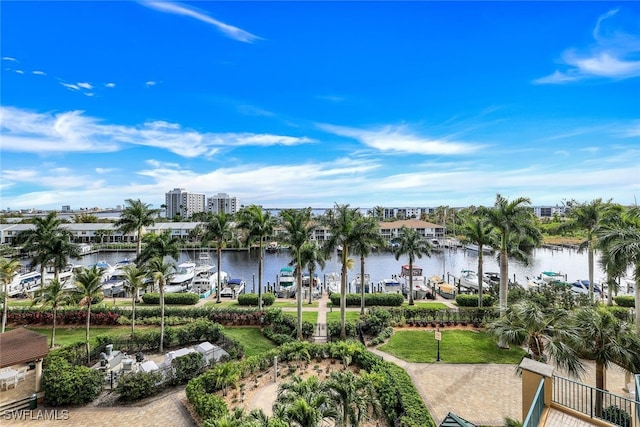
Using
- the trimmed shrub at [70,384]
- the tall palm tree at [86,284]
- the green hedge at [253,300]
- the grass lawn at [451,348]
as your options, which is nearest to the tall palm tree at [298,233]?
the grass lawn at [451,348]

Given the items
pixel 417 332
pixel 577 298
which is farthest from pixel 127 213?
pixel 577 298

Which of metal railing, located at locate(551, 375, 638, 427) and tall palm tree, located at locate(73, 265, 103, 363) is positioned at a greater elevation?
tall palm tree, located at locate(73, 265, 103, 363)

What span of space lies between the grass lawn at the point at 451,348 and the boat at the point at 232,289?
1751 cm

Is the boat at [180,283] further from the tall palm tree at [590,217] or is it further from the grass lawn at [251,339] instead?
the tall palm tree at [590,217]

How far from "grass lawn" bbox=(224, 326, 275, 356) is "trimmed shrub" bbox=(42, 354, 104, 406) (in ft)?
22.4

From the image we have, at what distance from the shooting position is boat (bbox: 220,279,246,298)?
31125mm

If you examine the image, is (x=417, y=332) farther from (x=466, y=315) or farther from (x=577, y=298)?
(x=577, y=298)

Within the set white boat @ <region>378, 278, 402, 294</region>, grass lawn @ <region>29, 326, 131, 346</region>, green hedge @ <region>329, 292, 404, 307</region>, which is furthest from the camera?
white boat @ <region>378, 278, 402, 294</region>

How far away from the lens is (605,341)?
10258mm

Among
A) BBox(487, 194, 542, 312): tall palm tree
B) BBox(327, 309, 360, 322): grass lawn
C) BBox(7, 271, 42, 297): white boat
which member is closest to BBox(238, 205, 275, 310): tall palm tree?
BBox(327, 309, 360, 322): grass lawn

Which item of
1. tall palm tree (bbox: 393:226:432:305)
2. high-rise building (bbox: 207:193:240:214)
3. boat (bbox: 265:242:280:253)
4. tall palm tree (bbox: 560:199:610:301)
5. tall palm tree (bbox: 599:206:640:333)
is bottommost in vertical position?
boat (bbox: 265:242:280:253)

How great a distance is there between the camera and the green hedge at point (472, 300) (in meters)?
26.0

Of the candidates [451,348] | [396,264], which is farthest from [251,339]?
[396,264]

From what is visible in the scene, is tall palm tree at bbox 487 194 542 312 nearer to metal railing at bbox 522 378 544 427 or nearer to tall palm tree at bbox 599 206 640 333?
tall palm tree at bbox 599 206 640 333
